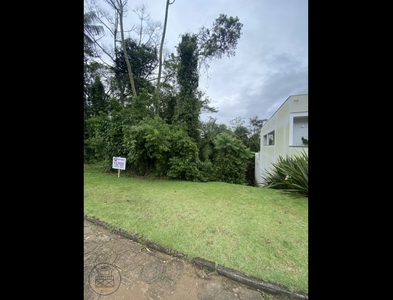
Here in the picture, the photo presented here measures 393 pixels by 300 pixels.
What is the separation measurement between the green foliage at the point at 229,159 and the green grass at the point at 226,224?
296cm

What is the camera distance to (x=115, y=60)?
31.9 ft

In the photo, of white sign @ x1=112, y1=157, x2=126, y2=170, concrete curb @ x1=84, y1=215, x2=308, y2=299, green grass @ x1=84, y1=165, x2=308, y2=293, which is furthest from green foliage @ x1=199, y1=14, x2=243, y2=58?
concrete curb @ x1=84, y1=215, x2=308, y2=299

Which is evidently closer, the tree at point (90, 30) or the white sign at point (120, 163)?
the white sign at point (120, 163)

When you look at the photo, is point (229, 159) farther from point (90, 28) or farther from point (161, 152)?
point (90, 28)

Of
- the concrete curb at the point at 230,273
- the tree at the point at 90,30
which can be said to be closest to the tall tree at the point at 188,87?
the tree at the point at 90,30

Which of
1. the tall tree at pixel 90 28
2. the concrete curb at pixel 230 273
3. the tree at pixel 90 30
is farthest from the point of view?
the tree at pixel 90 30

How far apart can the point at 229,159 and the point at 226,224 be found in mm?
4767

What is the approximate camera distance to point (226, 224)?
2.27 meters

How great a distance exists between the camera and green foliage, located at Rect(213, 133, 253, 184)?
6777 millimetres

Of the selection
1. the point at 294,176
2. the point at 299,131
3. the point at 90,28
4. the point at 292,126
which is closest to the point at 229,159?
the point at 292,126

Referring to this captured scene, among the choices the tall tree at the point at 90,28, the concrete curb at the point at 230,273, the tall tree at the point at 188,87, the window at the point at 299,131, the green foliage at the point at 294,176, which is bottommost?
the concrete curb at the point at 230,273

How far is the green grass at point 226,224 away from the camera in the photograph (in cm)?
150

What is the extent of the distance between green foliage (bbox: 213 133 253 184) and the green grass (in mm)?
2961

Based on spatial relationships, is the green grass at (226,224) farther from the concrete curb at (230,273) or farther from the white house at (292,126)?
the white house at (292,126)
